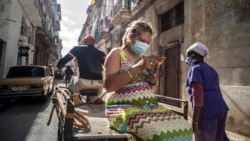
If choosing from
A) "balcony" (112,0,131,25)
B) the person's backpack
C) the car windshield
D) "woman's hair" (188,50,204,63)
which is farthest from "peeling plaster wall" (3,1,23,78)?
"woman's hair" (188,50,204,63)

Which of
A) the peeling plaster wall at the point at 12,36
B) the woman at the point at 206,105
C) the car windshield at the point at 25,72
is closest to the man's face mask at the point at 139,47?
the woman at the point at 206,105

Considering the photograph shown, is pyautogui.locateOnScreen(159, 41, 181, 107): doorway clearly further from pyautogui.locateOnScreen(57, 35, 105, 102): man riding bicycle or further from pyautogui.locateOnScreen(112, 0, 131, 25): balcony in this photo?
pyautogui.locateOnScreen(112, 0, 131, 25): balcony

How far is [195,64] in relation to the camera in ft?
9.61

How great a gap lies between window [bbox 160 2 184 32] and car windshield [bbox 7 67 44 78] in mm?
6339

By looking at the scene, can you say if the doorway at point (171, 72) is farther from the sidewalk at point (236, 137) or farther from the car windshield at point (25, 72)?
the car windshield at point (25, 72)

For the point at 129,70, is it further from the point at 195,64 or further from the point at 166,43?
the point at 166,43

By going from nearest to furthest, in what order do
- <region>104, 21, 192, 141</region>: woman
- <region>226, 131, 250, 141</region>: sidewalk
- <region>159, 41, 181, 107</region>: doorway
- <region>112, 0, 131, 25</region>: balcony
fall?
<region>104, 21, 192, 141</region>: woman < <region>226, 131, 250, 141</region>: sidewalk < <region>159, 41, 181, 107</region>: doorway < <region>112, 0, 131, 25</region>: balcony

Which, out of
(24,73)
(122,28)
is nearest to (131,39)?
(24,73)

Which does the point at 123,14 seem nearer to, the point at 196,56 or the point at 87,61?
the point at 87,61

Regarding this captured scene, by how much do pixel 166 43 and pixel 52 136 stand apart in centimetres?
624

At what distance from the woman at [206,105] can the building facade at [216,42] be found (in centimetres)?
85

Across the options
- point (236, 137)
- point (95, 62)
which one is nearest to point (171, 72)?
point (236, 137)

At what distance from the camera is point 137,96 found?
1.83 meters

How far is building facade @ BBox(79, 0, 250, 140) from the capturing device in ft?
16.1
